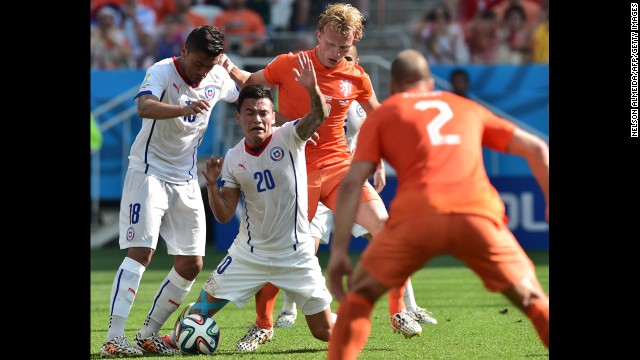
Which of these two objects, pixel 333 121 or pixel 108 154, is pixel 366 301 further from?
pixel 108 154

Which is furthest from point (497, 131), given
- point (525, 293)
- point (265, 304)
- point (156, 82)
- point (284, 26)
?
point (284, 26)

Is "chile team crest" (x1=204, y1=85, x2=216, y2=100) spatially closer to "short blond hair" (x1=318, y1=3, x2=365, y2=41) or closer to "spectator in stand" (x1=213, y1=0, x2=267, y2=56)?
"short blond hair" (x1=318, y1=3, x2=365, y2=41)

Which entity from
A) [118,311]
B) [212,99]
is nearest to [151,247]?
[118,311]

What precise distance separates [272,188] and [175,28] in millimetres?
13315

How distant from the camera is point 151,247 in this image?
7.96 m

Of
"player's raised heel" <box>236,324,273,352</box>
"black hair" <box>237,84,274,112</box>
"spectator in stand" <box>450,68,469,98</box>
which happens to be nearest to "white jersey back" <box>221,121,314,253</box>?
"black hair" <box>237,84,274,112</box>

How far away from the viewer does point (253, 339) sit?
26.7ft

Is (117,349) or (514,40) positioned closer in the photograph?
(117,349)

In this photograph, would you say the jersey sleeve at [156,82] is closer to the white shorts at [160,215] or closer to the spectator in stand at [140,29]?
the white shorts at [160,215]

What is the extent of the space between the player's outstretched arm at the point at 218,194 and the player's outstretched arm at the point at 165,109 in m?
0.46

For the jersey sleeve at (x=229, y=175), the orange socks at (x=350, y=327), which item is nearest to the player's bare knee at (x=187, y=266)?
the jersey sleeve at (x=229, y=175)

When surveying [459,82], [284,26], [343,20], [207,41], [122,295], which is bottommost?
[122,295]

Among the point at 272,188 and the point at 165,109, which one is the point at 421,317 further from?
the point at 165,109
